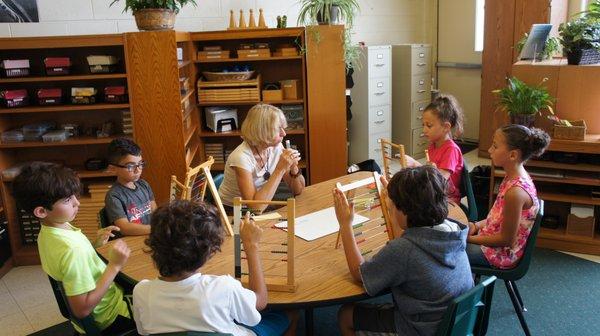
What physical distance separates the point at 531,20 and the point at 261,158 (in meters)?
3.59

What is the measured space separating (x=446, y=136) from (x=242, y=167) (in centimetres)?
116

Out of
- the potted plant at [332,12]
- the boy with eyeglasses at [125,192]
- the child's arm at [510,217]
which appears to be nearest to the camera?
the child's arm at [510,217]

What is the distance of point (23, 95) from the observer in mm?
3578

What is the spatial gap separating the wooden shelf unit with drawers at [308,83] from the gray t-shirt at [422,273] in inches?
102

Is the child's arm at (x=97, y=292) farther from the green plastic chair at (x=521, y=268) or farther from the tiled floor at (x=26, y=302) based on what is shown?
the green plastic chair at (x=521, y=268)

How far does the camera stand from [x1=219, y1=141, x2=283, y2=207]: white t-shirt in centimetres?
256

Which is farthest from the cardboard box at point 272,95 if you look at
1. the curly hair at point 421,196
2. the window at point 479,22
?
the window at point 479,22

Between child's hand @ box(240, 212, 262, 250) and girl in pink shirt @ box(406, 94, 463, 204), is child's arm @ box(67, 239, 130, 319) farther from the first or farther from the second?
girl in pink shirt @ box(406, 94, 463, 204)

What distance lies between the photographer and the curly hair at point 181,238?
56.4 inches

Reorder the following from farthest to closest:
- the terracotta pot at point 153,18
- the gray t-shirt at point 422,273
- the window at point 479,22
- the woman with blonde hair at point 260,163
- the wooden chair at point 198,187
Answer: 1. the window at point 479,22
2. the terracotta pot at point 153,18
3. the woman with blonde hair at point 260,163
4. the wooden chair at point 198,187
5. the gray t-shirt at point 422,273

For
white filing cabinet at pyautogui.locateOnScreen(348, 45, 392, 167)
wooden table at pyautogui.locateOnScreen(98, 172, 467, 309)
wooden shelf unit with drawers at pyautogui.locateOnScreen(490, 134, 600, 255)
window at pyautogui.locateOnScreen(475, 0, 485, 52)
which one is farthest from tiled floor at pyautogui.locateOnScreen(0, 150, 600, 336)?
window at pyautogui.locateOnScreen(475, 0, 485, 52)

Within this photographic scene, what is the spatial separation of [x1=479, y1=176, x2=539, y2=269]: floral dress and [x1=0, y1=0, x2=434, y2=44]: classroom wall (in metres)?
3.27

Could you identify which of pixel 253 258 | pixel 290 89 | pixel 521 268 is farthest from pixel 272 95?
pixel 253 258

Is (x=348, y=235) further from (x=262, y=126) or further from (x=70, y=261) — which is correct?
(x=262, y=126)
